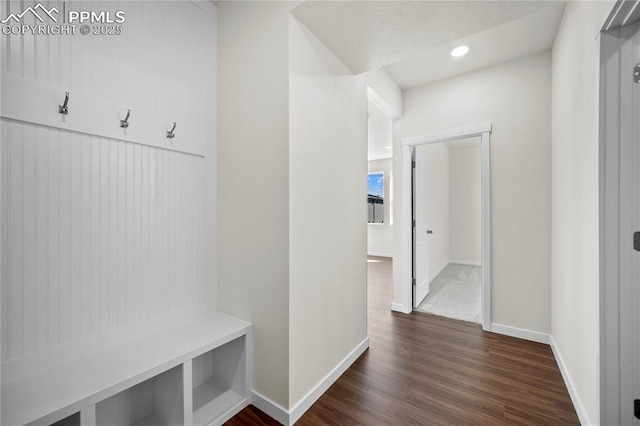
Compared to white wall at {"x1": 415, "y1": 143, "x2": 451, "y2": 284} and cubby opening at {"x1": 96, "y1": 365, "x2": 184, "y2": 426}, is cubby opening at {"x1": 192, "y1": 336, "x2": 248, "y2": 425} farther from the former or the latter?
white wall at {"x1": 415, "y1": 143, "x2": 451, "y2": 284}

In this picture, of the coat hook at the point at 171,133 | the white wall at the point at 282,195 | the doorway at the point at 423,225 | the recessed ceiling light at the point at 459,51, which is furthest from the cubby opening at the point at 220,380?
the recessed ceiling light at the point at 459,51

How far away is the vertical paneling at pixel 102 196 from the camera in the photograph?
3.97 ft

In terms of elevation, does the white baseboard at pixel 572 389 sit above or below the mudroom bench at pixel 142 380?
below

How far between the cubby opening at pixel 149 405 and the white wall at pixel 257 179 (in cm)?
45

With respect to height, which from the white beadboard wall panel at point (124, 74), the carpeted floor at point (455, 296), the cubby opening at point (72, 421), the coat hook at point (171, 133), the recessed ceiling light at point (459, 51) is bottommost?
the carpeted floor at point (455, 296)

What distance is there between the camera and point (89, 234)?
141 centimetres

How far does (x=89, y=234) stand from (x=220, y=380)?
123 centimetres

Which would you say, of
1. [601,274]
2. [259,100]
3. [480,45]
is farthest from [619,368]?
[480,45]

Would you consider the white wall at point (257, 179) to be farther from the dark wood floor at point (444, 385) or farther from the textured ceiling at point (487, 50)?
the textured ceiling at point (487, 50)

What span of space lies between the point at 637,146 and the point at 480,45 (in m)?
1.82

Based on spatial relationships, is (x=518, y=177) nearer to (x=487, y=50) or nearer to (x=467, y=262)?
(x=487, y=50)

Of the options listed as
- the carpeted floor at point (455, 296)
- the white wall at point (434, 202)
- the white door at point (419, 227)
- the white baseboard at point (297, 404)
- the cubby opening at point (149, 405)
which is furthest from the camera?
the white wall at point (434, 202)

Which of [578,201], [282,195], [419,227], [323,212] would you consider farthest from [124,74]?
[419,227]

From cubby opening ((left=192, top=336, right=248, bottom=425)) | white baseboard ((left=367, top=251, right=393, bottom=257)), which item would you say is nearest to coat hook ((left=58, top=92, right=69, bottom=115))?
cubby opening ((left=192, top=336, right=248, bottom=425))
